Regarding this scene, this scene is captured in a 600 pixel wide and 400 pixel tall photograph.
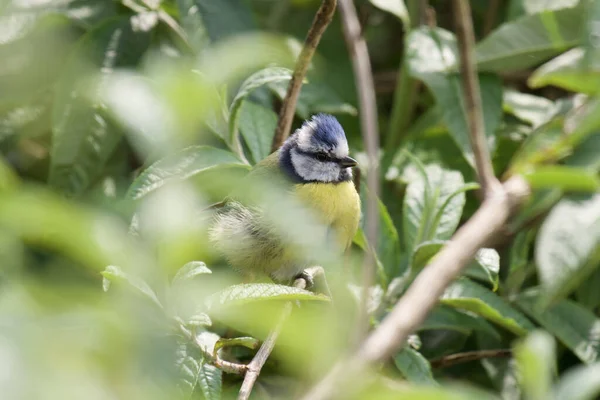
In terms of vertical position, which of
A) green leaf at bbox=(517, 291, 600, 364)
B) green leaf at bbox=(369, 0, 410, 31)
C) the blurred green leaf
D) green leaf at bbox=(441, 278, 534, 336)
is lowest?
green leaf at bbox=(517, 291, 600, 364)

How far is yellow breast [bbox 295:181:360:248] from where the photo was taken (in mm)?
2476

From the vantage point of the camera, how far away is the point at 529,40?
242 cm

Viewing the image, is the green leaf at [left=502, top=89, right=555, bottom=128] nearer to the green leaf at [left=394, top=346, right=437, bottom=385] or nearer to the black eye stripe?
the black eye stripe

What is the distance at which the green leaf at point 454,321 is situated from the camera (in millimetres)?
2186

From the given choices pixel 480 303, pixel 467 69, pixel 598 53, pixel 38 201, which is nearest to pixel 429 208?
pixel 480 303

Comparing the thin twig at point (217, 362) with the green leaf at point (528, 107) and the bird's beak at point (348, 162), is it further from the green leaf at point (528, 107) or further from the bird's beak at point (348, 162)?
the green leaf at point (528, 107)

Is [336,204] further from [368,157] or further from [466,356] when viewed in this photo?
[368,157]

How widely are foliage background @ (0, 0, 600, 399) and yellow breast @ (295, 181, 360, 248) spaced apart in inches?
3.1

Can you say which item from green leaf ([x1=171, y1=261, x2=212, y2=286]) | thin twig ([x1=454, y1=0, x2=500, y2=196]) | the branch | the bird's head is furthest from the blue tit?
thin twig ([x1=454, y1=0, x2=500, y2=196])

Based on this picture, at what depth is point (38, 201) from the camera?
78 cm

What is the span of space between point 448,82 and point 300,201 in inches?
21.6

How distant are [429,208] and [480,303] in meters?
0.33

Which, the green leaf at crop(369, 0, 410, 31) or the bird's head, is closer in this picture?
the green leaf at crop(369, 0, 410, 31)

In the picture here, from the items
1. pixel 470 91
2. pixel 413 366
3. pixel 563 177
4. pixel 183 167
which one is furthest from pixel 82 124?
pixel 563 177
